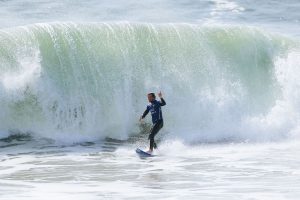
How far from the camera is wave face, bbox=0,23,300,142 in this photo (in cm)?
1970

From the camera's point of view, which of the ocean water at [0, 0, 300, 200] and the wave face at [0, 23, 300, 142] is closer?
the ocean water at [0, 0, 300, 200]

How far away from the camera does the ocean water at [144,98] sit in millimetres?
16875

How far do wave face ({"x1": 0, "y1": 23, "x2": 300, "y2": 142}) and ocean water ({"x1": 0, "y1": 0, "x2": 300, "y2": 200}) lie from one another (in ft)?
0.09

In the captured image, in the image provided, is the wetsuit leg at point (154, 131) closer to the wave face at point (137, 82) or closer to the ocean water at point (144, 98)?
the ocean water at point (144, 98)

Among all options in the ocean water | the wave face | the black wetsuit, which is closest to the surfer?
the black wetsuit

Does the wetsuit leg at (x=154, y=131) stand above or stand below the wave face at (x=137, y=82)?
below

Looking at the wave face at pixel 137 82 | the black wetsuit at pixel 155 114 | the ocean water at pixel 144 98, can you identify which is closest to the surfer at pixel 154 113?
the black wetsuit at pixel 155 114

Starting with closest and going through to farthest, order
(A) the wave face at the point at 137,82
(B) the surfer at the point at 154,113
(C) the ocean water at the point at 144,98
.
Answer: (C) the ocean water at the point at 144,98 < (B) the surfer at the point at 154,113 < (A) the wave face at the point at 137,82

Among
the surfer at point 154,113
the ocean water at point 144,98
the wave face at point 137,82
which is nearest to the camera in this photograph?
the ocean water at point 144,98

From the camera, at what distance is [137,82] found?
68.1 ft

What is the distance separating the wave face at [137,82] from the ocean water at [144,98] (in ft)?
0.09

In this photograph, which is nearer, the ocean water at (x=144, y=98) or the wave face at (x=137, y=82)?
the ocean water at (x=144, y=98)

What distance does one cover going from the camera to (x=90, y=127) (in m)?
19.9

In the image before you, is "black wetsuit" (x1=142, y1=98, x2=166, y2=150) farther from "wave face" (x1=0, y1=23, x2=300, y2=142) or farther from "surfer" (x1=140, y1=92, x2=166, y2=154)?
"wave face" (x1=0, y1=23, x2=300, y2=142)
